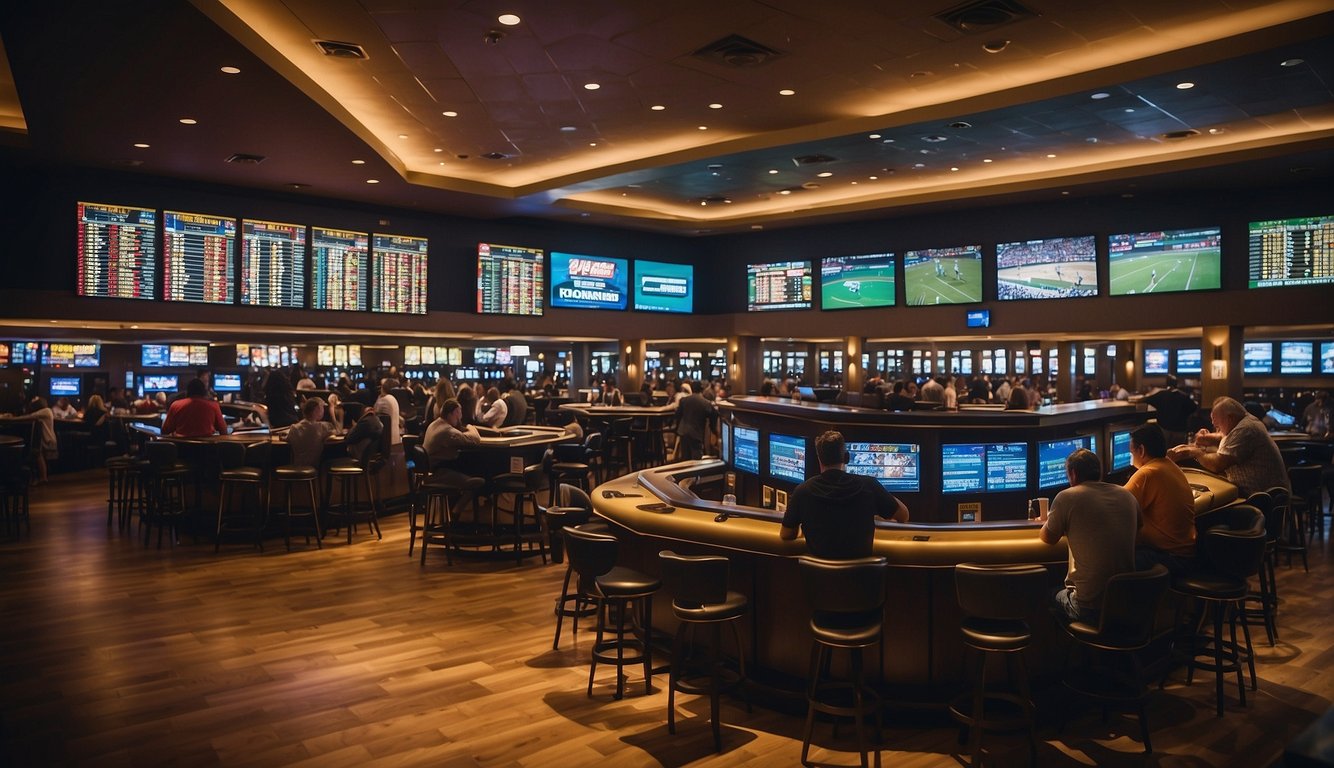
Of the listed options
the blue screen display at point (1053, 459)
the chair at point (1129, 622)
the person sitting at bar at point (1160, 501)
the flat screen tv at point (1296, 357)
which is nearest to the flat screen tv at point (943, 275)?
the blue screen display at point (1053, 459)

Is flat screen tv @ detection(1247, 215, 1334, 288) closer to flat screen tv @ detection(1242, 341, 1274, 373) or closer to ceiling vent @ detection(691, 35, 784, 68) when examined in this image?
flat screen tv @ detection(1242, 341, 1274, 373)

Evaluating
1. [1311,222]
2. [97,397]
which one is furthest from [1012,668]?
[97,397]

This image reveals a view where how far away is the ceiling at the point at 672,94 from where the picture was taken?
5.86 metres

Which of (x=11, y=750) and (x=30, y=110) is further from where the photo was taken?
(x=30, y=110)

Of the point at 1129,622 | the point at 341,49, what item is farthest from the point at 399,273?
the point at 1129,622

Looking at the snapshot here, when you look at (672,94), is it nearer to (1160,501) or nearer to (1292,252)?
(1160,501)

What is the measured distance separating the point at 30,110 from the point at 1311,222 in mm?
14134

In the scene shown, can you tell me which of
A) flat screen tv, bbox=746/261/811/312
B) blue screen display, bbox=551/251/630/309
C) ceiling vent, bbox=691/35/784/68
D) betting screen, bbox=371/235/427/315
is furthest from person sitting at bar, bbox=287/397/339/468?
flat screen tv, bbox=746/261/811/312

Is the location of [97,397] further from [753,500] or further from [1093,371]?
[1093,371]

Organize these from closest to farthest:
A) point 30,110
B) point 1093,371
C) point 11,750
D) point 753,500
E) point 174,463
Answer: point 11,750, point 753,500, point 30,110, point 174,463, point 1093,371

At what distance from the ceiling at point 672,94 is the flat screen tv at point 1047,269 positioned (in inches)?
40.8

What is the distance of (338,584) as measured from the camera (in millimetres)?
6719

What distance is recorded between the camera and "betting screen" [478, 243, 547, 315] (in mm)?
12883

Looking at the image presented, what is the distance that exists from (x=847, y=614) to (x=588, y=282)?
10863mm
